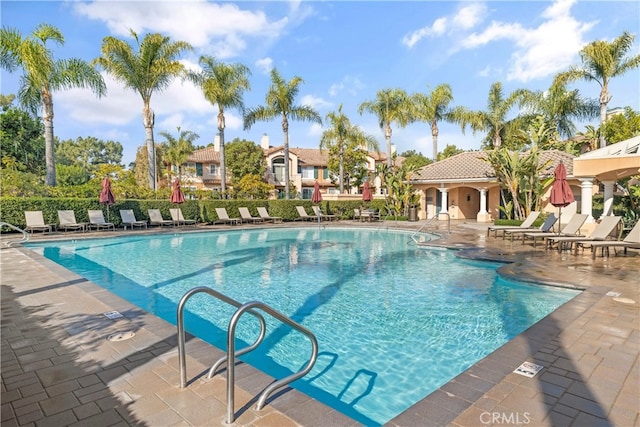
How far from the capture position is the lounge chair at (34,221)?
17.0 m

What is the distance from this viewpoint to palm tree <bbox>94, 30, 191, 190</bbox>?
22703 millimetres

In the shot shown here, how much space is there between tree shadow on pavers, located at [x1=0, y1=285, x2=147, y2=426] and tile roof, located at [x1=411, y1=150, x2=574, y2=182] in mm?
23264

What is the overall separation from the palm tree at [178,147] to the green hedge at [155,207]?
68.1 feet

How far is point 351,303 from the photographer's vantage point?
305 inches

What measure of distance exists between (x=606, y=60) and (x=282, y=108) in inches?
872

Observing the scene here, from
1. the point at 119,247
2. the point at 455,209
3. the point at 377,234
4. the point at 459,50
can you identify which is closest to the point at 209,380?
the point at 119,247

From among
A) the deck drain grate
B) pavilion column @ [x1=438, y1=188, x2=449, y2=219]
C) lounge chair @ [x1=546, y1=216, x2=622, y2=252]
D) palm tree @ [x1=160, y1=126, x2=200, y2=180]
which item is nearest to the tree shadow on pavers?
the deck drain grate

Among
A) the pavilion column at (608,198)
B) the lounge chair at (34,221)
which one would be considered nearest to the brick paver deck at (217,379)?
the pavilion column at (608,198)

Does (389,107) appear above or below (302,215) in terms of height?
above

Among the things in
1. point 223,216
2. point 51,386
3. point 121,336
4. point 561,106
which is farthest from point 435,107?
point 51,386

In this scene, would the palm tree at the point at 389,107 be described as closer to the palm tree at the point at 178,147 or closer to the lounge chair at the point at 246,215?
the lounge chair at the point at 246,215

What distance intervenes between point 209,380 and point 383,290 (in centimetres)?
576

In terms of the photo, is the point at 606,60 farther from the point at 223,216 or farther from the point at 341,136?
the point at 223,216

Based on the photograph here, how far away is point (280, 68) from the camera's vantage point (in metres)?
29.1
